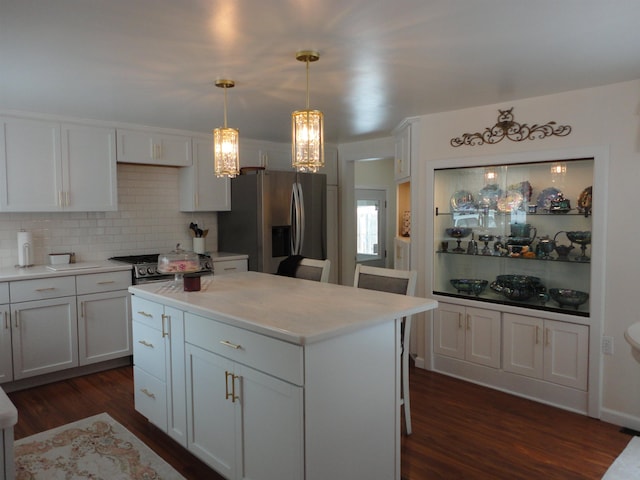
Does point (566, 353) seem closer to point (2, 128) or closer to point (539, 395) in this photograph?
point (539, 395)

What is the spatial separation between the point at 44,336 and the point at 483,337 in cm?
351

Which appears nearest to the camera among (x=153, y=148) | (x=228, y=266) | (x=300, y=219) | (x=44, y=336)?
(x=44, y=336)

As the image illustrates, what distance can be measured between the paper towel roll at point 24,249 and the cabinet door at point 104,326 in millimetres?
580

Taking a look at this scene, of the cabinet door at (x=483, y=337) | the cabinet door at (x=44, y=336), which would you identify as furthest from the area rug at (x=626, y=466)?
the cabinet door at (x=44, y=336)

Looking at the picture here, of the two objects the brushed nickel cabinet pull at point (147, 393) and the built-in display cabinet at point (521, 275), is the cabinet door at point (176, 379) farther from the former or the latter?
the built-in display cabinet at point (521, 275)

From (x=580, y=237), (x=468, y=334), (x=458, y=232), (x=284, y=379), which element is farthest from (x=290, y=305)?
(x=580, y=237)

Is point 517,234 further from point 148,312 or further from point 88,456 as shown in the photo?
point 88,456

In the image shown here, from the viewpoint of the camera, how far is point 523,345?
3469 mm

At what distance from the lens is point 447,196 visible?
399 centimetres

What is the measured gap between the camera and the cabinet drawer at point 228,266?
4652 mm

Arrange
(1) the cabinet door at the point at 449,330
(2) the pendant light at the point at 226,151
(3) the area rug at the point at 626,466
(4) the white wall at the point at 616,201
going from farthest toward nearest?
(1) the cabinet door at the point at 449,330, (4) the white wall at the point at 616,201, (2) the pendant light at the point at 226,151, (3) the area rug at the point at 626,466

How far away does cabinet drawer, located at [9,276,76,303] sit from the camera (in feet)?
11.7

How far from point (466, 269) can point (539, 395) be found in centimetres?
112

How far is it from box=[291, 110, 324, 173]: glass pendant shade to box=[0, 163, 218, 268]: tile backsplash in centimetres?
289
